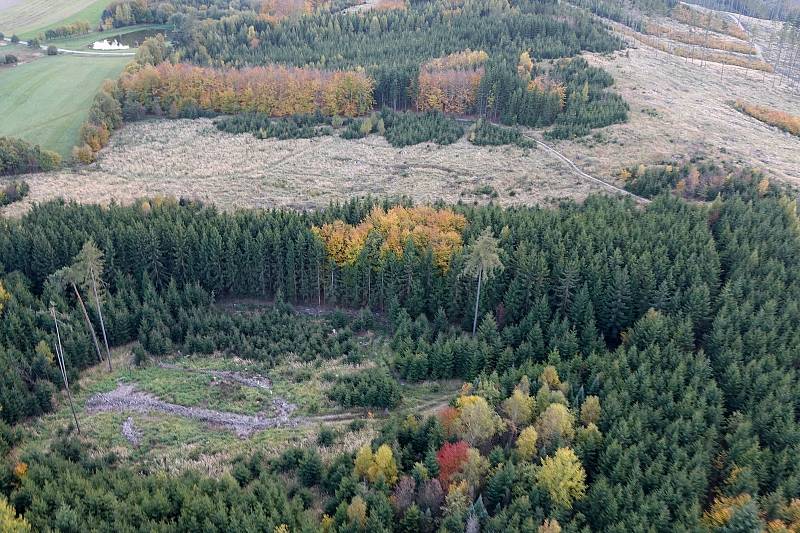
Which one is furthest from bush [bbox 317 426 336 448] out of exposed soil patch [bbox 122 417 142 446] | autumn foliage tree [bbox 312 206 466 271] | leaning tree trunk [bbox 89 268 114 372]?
leaning tree trunk [bbox 89 268 114 372]

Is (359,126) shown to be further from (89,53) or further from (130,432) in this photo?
(89,53)

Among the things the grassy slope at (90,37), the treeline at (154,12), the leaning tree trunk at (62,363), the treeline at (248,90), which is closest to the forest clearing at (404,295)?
the treeline at (248,90)

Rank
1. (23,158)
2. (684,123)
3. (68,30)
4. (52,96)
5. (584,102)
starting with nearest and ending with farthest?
1. (23,158)
2. (684,123)
3. (584,102)
4. (52,96)
5. (68,30)

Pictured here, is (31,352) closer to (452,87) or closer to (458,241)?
(458,241)

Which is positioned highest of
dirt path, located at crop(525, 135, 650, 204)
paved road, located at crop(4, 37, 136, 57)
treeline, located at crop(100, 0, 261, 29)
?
treeline, located at crop(100, 0, 261, 29)

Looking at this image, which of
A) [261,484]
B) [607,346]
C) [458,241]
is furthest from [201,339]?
[607,346]

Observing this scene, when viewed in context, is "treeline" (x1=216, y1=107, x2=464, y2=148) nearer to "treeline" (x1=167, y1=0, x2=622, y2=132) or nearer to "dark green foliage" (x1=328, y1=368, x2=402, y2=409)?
"treeline" (x1=167, y1=0, x2=622, y2=132)

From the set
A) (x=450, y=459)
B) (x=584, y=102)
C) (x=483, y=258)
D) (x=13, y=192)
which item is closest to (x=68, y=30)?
(x=13, y=192)

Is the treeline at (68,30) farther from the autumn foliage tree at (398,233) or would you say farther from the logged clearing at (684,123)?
the logged clearing at (684,123)
